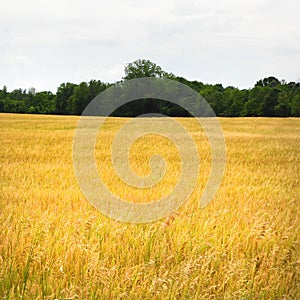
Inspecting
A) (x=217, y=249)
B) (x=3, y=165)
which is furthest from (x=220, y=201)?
(x=3, y=165)

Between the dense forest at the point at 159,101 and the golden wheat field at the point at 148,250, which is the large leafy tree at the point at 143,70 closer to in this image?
the dense forest at the point at 159,101

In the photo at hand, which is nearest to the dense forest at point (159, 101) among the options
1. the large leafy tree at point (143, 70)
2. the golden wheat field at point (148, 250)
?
the large leafy tree at point (143, 70)

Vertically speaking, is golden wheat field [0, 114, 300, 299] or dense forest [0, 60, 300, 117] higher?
dense forest [0, 60, 300, 117]

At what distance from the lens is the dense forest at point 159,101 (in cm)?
7300

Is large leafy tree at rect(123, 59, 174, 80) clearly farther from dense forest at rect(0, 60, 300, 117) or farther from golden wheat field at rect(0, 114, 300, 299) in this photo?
golden wheat field at rect(0, 114, 300, 299)

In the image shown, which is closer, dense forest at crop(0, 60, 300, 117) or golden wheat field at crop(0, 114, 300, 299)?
golden wheat field at crop(0, 114, 300, 299)

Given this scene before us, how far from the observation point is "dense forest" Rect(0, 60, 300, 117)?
240 ft

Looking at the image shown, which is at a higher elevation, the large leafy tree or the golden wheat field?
the large leafy tree

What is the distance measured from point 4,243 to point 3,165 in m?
6.48

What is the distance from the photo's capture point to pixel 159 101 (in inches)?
3022

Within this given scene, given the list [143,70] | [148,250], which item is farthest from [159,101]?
[148,250]

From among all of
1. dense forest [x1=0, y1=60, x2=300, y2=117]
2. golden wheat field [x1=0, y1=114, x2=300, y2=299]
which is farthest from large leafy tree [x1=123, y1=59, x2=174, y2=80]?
golden wheat field [x1=0, y1=114, x2=300, y2=299]

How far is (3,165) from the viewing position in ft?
33.7

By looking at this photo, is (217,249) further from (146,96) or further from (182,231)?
(146,96)
